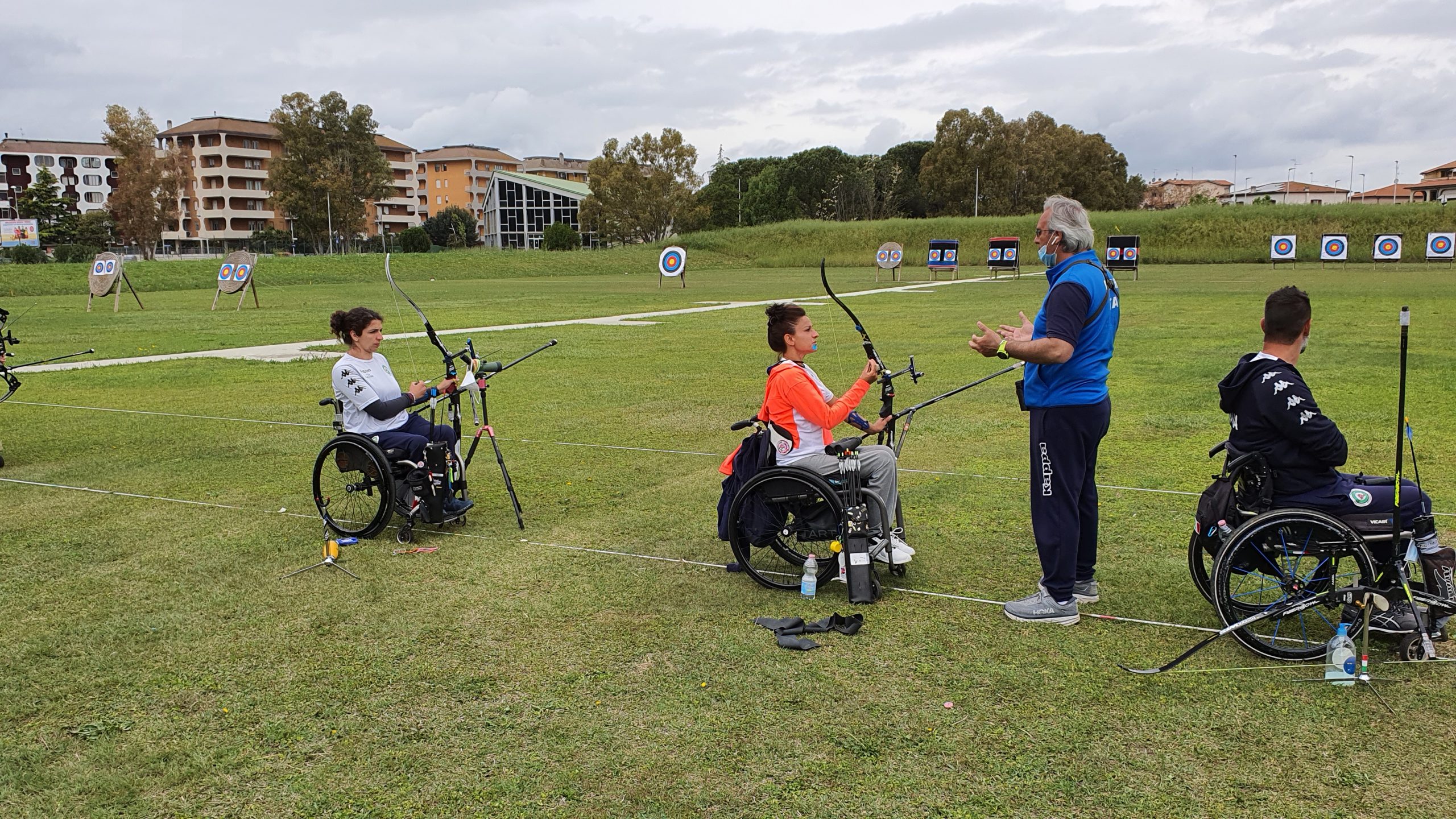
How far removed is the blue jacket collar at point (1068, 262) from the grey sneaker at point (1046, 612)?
1447 mm

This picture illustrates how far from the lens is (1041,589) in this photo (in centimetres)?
482

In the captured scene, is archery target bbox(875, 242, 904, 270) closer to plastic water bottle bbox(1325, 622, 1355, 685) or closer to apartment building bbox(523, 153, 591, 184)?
plastic water bottle bbox(1325, 622, 1355, 685)

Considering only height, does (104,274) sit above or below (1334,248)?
below

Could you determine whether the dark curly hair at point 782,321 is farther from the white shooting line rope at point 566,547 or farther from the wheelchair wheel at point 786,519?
the white shooting line rope at point 566,547

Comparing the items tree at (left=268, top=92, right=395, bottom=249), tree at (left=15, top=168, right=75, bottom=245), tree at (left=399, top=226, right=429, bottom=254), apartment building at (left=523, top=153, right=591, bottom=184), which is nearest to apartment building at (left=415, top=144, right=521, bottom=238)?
apartment building at (left=523, top=153, right=591, bottom=184)

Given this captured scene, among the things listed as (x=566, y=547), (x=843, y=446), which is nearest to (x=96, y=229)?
(x=566, y=547)

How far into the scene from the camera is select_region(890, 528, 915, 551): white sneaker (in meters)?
5.46

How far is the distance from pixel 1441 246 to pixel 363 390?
179 ft

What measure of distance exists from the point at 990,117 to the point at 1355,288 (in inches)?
2330

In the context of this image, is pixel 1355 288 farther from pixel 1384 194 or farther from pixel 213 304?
pixel 1384 194

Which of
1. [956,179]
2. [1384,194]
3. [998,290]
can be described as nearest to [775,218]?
[956,179]

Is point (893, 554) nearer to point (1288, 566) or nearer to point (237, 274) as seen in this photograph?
point (1288, 566)

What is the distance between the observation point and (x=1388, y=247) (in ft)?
159

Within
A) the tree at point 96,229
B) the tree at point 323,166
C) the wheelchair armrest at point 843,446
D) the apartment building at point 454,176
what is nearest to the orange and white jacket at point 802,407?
the wheelchair armrest at point 843,446
